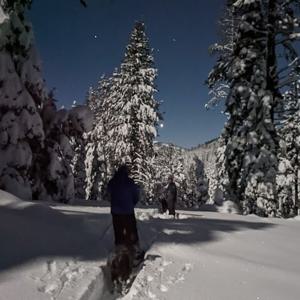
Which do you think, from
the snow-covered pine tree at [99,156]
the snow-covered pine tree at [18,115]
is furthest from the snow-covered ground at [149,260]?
the snow-covered pine tree at [99,156]

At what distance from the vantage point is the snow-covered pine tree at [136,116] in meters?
27.4

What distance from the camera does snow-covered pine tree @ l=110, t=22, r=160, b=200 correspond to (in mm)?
27406

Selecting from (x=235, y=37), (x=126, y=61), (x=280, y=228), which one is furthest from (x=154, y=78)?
(x=280, y=228)

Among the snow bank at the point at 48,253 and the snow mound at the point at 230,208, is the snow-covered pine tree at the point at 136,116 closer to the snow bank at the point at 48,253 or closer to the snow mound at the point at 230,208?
the snow mound at the point at 230,208

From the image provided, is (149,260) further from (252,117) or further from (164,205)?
(252,117)

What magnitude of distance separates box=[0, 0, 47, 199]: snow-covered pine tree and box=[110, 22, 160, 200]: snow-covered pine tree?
40.6 ft

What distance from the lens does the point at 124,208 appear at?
304 inches

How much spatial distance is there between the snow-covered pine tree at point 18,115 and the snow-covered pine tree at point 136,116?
40.6 feet

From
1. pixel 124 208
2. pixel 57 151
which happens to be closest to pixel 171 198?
pixel 57 151

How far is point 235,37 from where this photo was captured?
1638cm

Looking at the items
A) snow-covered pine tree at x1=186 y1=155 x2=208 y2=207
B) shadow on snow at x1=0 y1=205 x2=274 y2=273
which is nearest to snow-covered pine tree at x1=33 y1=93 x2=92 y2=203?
shadow on snow at x1=0 y1=205 x2=274 y2=273

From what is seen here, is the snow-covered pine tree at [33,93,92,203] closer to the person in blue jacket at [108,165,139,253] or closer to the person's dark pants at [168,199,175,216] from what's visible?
the person's dark pants at [168,199,175,216]

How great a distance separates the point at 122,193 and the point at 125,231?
2.49 ft

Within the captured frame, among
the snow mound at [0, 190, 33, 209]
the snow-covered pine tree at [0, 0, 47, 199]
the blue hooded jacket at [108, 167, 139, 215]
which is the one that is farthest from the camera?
the snow-covered pine tree at [0, 0, 47, 199]
